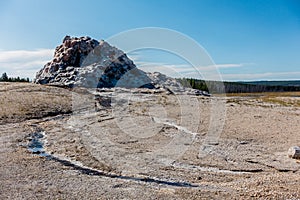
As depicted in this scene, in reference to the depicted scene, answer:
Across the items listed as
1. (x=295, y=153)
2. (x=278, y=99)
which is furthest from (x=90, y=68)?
(x=295, y=153)

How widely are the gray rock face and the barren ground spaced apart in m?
44.4

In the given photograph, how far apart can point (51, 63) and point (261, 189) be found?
88.2 metres

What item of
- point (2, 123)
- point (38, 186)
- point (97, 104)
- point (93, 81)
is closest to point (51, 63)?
Result: point (93, 81)

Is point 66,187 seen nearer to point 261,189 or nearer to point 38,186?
point 38,186

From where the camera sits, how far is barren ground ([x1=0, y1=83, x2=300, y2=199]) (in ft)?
38.1

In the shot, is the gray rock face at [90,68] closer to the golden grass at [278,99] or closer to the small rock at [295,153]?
the golden grass at [278,99]

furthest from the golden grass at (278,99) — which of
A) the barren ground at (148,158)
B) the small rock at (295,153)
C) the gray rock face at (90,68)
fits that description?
the small rock at (295,153)

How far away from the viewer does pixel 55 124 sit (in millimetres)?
28031

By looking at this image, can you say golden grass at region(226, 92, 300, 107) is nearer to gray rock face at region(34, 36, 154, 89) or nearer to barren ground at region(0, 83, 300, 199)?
gray rock face at region(34, 36, 154, 89)

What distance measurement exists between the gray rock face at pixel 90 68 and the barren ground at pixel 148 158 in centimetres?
4443

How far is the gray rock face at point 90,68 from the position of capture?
74.7m

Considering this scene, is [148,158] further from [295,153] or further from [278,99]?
[278,99]

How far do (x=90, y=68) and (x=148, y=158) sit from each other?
6526 centimetres

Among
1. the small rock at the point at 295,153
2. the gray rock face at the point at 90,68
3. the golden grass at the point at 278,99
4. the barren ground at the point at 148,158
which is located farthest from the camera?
the gray rock face at the point at 90,68
